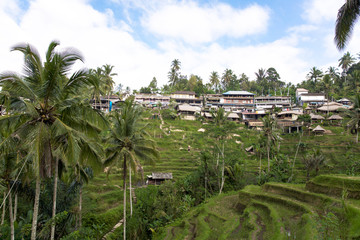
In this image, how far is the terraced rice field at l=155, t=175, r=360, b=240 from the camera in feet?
32.0

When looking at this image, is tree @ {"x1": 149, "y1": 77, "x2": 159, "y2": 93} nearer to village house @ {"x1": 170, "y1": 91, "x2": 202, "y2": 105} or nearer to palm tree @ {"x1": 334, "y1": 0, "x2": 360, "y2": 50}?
village house @ {"x1": 170, "y1": 91, "x2": 202, "y2": 105}

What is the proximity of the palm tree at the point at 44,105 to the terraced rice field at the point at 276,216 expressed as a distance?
9.96 meters

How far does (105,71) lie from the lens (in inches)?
2044

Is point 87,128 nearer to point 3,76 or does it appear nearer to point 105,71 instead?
point 3,76

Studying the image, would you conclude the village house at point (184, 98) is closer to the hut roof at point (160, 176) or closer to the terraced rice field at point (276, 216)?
the hut roof at point (160, 176)

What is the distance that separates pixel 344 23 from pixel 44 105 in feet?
40.8

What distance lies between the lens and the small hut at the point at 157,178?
93.1ft

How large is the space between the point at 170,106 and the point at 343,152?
44.3m

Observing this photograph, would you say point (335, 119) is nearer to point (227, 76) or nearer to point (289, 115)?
point (289, 115)

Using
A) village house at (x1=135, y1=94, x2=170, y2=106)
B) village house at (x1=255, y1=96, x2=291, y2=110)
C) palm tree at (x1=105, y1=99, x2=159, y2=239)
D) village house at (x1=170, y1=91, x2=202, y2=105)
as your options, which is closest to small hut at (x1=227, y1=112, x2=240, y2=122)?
village house at (x1=255, y1=96, x2=291, y2=110)

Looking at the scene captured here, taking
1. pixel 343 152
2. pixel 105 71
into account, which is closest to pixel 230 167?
pixel 343 152

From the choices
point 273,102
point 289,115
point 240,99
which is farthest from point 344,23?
point 240,99

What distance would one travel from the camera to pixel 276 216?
13164 millimetres

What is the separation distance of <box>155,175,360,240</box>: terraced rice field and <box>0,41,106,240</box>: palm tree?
9.96 m
